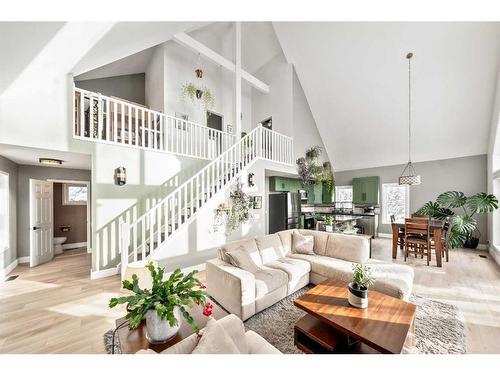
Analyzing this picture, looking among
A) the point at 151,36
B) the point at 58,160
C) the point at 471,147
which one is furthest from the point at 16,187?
the point at 471,147

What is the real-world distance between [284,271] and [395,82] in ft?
17.6

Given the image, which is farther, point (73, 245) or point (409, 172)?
point (409, 172)

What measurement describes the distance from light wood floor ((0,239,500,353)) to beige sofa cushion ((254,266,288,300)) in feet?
5.04

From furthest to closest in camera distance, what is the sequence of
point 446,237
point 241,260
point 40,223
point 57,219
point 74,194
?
1. point 74,194
2. point 57,219
3. point 40,223
4. point 446,237
5. point 241,260

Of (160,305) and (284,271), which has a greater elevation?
(160,305)

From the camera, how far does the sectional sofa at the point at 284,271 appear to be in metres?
2.32

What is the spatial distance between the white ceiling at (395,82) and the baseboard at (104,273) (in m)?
6.98

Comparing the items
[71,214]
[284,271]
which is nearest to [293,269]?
[284,271]

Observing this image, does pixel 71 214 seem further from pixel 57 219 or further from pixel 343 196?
pixel 343 196

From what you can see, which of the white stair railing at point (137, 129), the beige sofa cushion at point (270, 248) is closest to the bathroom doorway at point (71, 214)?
the white stair railing at point (137, 129)

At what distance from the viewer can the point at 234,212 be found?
452cm

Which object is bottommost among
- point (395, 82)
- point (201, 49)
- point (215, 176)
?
point (215, 176)

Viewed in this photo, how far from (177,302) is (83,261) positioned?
4604mm
